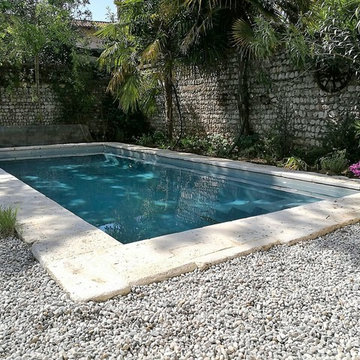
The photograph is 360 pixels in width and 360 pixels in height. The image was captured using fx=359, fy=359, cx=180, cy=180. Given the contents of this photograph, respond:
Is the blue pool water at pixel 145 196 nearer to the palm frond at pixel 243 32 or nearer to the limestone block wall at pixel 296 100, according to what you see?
the limestone block wall at pixel 296 100

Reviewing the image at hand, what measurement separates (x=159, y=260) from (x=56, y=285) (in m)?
0.70

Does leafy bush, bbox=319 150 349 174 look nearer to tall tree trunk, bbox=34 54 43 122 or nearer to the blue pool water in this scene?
the blue pool water

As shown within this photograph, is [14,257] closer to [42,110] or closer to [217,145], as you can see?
[217,145]

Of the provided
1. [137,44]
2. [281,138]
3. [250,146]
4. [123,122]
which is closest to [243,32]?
[281,138]

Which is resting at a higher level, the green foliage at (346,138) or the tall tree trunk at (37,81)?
the tall tree trunk at (37,81)

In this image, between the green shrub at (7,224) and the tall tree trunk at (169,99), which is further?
the tall tree trunk at (169,99)

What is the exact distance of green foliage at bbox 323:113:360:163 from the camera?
6.31 metres

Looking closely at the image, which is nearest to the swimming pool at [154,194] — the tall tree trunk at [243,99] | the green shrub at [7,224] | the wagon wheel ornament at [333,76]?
the green shrub at [7,224]

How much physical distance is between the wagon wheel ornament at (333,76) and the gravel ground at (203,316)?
5088 mm

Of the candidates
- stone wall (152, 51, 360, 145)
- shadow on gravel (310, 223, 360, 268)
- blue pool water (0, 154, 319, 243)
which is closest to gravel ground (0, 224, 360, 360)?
shadow on gravel (310, 223, 360, 268)

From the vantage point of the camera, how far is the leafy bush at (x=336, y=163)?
6.07 metres

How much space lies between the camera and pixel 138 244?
9.39ft

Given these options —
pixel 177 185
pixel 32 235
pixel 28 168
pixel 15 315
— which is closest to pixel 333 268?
pixel 15 315

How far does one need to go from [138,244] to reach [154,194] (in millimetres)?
3243
